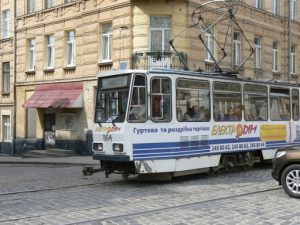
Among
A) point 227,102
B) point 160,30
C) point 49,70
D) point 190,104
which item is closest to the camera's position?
point 190,104

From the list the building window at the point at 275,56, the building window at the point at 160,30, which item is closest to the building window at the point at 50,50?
the building window at the point at 160,30

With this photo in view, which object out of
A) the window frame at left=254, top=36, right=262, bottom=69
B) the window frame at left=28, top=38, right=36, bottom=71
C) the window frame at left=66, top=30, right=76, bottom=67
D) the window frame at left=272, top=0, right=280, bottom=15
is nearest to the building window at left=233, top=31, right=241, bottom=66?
the window frame at left=254, top=36, right=262, bottom=69

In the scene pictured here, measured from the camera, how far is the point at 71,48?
27.3m

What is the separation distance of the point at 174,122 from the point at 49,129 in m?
16.4

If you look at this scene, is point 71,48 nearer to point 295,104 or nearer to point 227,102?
point 295,104

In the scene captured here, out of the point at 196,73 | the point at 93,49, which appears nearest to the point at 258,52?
the point at 93,49

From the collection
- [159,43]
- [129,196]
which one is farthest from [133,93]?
[159,43]

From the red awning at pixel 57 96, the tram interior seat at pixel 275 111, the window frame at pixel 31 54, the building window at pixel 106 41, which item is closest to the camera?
the tram interior seat at pixel 275 111

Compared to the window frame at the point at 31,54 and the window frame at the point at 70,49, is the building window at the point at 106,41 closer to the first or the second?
the window frame at the point at 70,49

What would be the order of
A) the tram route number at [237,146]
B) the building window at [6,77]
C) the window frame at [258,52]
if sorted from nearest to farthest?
the tram route number at [237,146]
the window frame at [258,52]
the building window at [6,77]

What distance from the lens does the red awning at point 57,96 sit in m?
25.7

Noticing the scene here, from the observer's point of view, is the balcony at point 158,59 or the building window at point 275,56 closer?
the balcony at point 158,59

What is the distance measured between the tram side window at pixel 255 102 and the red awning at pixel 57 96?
11617mm

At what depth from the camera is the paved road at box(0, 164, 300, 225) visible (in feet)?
28.4
